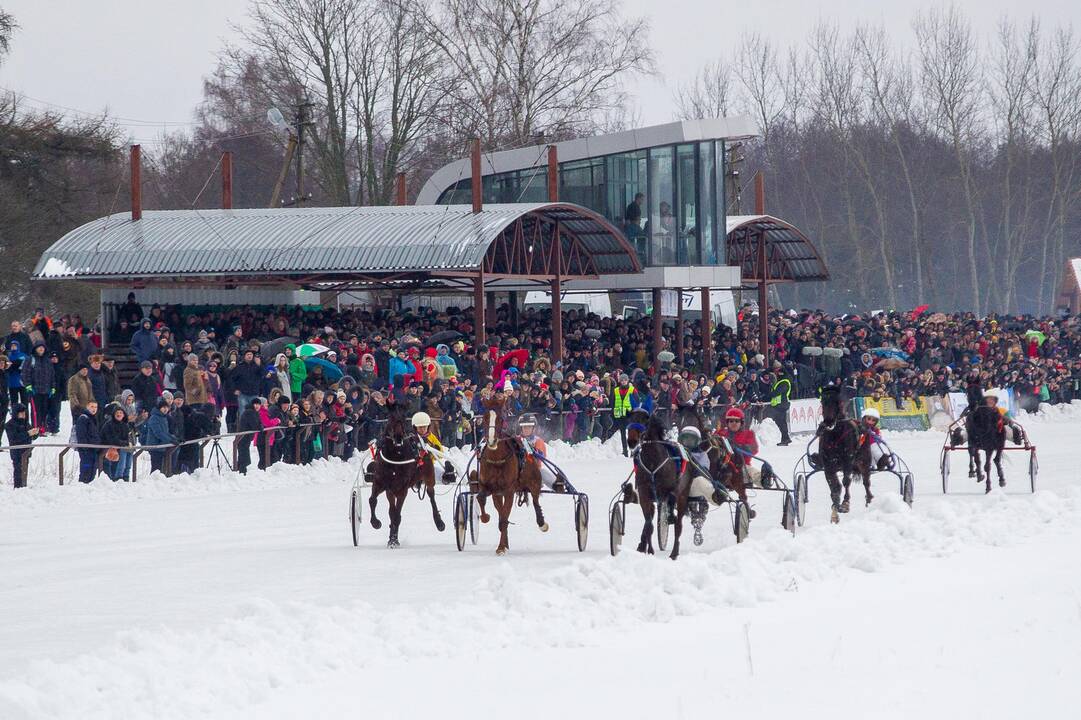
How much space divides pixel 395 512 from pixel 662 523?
2.91 meters

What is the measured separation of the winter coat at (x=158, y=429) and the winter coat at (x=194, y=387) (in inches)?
41.1

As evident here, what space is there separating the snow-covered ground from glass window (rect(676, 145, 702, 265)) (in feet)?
72.9

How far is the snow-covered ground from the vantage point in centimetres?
880

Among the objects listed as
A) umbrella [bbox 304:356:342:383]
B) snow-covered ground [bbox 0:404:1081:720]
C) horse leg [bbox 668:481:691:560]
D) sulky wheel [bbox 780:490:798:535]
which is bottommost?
snow-covered ground [bbox 0:404:1081:720]

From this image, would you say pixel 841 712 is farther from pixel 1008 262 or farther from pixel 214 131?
pixel 1008 262

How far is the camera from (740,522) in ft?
49.7

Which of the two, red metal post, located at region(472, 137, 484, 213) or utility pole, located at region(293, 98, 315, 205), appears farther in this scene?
utility pole, located at region(293, 98, 315, 205)

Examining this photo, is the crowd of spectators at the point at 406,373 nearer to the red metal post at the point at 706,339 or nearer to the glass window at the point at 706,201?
the red metal post at the point at 706,339

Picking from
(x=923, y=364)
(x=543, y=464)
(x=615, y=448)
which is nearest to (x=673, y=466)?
(x=543, y=464)

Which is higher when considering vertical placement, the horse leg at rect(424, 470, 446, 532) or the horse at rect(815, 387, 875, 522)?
the horse at rect(815, 387, 875, 522)

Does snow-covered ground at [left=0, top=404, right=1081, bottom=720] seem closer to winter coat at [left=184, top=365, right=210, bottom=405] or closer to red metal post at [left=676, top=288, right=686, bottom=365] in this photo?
winter coat at [left=184, top=365, right=210, bottom=405]

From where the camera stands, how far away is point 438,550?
15.9 m

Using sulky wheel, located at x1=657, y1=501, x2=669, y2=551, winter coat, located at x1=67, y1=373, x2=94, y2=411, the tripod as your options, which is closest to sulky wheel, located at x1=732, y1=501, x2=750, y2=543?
sulky wheel, located at x1=657, y1=501, x2=669, y2=551

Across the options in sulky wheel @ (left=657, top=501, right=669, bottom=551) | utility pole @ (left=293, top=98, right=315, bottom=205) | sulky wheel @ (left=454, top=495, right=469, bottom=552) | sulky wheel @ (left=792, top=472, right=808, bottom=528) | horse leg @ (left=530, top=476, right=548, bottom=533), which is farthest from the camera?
utility pole @ (left=293, top=98, right=315, bottom=205)
